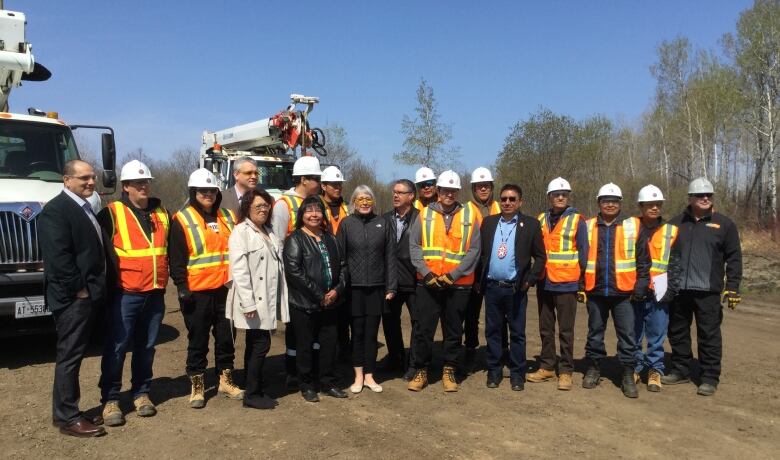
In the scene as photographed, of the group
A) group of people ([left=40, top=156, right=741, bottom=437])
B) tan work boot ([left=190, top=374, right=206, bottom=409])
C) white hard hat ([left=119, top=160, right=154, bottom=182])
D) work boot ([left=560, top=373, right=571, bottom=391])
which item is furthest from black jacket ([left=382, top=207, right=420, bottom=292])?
white hard hat ([left=119, top=160, right=154, bottom=182])

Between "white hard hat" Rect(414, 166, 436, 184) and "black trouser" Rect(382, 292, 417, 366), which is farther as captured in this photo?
"white hard hat" Rect(414, 166, 436, 184)

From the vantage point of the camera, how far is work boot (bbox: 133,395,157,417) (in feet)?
15.6

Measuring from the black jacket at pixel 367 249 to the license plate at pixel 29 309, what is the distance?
10.7 feet

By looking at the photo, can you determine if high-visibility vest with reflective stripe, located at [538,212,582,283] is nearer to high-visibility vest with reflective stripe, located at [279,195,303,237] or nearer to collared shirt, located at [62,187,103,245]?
high-visibility vest with reflective stripe, located at [279,195,303,237]

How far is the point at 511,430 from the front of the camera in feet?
15.2

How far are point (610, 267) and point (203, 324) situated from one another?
3895mm

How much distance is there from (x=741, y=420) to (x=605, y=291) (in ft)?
5.17

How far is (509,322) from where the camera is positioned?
226 inches

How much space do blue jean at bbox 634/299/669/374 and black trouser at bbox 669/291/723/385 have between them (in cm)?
32

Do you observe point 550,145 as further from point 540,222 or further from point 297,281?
point 297,281

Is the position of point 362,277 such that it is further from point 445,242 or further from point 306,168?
point 306,168

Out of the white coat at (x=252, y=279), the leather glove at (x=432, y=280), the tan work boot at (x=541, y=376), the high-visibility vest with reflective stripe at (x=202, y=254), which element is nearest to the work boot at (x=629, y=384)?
the tan work boot at (x=541, y=376)

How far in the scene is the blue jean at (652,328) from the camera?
19.2ft

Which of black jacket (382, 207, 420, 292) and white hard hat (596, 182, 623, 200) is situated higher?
white hard hat (596, 182, 623, 200)
